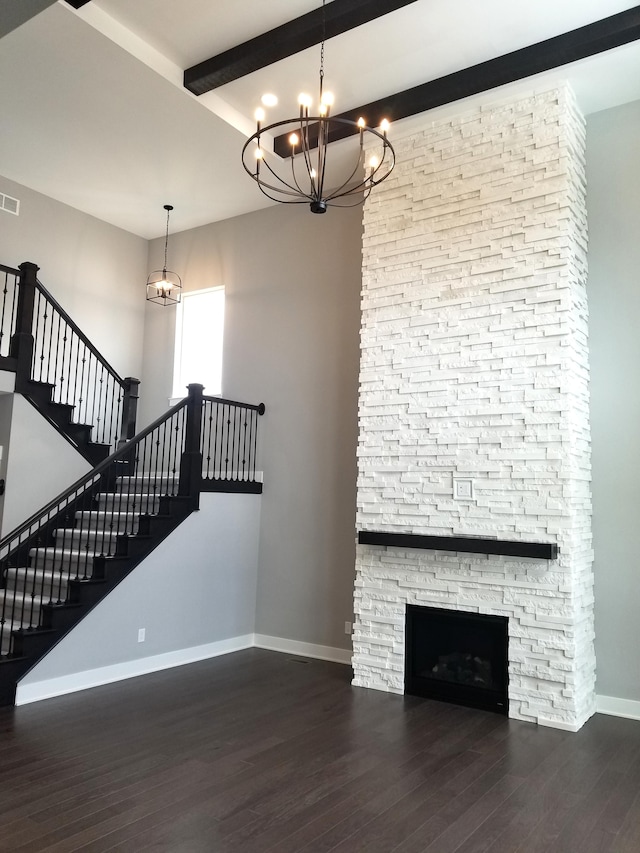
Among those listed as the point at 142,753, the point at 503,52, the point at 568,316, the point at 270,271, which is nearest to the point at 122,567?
the point at 142,753

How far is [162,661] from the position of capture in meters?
5.92

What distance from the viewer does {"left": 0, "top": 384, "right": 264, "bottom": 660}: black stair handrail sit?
534 cm

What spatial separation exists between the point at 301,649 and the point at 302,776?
300 centimetres

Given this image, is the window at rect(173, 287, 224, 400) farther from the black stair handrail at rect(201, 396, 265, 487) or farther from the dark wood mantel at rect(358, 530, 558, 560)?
the dark wood mantel at rect(358, 530, 558, 560)

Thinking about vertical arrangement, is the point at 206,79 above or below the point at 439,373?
above

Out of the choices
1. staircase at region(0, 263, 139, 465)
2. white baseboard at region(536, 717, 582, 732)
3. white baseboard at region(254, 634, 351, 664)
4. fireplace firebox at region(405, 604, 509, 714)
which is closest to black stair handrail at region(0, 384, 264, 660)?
staircase at region(0, 263, 139, 465)

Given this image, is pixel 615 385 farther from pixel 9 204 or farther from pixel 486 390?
pixel 9 204

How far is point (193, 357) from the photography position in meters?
8.20

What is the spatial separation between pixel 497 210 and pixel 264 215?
3.16 meters

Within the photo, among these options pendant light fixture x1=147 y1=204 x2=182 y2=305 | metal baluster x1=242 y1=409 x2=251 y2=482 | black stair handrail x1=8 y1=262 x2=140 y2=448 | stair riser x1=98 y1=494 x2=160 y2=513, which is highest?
pendant light fixture x1=147 y1=204 x2=182 y2=305

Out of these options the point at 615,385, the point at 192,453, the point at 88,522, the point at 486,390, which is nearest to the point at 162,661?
the point at 88,522

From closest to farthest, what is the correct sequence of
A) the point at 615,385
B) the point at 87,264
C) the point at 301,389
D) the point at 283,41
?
the point at 283,41 → the point at 615,385 → the point at 301,389 → the point at 87,264

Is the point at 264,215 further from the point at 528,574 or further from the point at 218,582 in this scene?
the point at 528,574

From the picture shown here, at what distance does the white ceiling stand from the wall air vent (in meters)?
0.35
